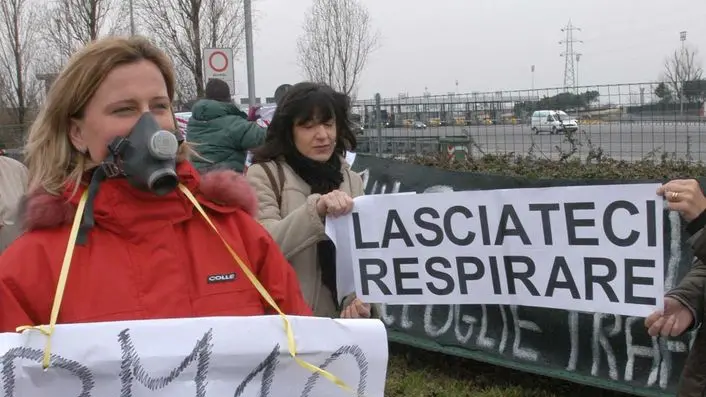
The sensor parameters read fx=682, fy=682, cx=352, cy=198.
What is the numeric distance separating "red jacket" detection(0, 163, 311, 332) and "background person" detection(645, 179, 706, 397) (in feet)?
4.74

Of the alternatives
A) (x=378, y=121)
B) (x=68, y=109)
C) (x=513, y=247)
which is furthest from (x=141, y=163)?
(x=378, y=121)

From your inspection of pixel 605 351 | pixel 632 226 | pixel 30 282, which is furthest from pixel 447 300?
pixel 30 282

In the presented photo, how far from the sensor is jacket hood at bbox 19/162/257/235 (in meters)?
1.46

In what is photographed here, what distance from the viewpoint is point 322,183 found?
9.01 ft

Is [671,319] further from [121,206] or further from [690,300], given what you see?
[121,206]

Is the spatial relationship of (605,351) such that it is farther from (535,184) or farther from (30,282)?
(30,282)

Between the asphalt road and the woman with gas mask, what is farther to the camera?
the asphalt road

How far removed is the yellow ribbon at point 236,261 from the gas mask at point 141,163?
20mm

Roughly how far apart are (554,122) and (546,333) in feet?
12.3

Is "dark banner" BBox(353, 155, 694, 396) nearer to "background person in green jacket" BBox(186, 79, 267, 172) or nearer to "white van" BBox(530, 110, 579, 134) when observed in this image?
"background person in green jacket" BBox(186, 79, 267, 172)

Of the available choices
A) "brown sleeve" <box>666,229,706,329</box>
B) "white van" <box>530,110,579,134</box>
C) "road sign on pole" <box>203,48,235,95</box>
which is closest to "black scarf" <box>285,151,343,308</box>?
"brown sleeve" <box>666,229,706,329</box>

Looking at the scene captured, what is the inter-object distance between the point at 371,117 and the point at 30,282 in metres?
7.36

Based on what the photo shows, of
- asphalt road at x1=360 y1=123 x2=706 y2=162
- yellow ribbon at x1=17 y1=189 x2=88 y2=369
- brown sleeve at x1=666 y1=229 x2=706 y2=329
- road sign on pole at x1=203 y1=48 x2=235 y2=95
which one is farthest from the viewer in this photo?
road sign on pole at x1=203 y1=48 x2=235 y2=95

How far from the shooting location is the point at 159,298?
4.90 feet
